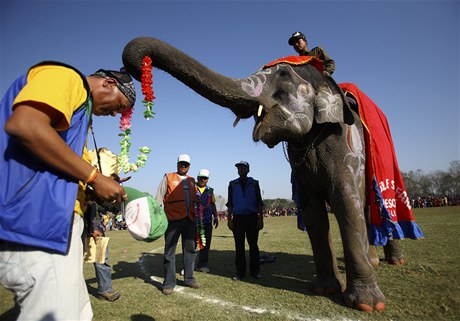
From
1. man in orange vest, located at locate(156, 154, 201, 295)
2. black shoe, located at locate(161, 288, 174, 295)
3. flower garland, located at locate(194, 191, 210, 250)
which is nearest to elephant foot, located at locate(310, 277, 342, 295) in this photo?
man in orange vest, located at locate(156, 154, 201, 295)

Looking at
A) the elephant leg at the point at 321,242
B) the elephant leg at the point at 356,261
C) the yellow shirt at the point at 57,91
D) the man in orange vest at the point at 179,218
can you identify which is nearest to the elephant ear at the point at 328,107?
the elephant leg at the point at 356,261

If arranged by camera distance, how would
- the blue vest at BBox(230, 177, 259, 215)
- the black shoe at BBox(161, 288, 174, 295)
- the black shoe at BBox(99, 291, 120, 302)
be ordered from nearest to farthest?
the black shoe at BBox(99, 291, 120, 302) → the black shoe at BBox(161, 288, 174, 295) → the blue vest at BBox(230, 177, 259, 215)

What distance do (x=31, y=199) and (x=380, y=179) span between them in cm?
440

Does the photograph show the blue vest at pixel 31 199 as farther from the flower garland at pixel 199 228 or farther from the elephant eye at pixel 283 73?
the flower garland at pixel 199 228

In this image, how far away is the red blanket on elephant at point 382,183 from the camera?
14.1 ft

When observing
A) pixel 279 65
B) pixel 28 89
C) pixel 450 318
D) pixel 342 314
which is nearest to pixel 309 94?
pixel 279 65

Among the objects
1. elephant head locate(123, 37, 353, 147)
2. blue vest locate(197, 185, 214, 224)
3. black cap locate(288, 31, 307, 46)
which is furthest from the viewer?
blue vest locate(197, 185, 214, 224)

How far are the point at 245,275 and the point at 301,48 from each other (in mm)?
4803

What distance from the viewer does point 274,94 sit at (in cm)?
402

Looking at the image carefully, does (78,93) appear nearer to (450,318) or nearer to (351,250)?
(351,250)

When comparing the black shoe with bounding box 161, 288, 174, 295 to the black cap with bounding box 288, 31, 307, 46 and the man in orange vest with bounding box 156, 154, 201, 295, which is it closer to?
the man in orange vest with bounding box 156, 154, 201, 295

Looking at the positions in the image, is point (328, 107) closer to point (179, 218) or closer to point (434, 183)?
point (179, 218)

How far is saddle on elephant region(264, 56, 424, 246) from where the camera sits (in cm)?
430

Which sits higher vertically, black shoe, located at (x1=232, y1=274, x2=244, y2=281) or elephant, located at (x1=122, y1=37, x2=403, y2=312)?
elephant, located at (x1=122, y1=37, x2=403, y2=312)
